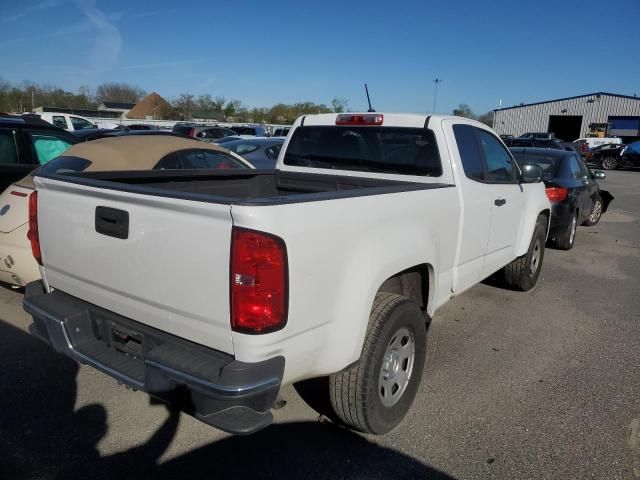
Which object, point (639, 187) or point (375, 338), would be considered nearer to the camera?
point (375, 338)

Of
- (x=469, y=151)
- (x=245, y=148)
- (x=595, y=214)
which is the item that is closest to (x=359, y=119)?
(x=469, y=151)

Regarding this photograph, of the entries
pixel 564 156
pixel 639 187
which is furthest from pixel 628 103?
pixel 564 156

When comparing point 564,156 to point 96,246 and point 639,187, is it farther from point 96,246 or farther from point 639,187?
point 639,187

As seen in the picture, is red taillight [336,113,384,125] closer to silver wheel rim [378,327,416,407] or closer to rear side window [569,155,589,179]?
silver wheel rim [378,327,416,407]

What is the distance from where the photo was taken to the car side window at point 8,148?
611cm

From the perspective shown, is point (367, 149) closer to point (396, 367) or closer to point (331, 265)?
point (396, 367)

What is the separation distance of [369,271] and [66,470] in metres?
1.93

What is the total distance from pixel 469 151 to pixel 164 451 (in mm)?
3086

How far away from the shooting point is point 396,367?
294cm

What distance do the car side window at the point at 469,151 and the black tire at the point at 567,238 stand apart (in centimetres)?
421

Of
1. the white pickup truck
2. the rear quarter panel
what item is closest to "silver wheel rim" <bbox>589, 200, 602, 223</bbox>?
the white pickup truck

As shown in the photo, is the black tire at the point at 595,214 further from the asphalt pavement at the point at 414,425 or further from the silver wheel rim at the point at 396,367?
the silver wheel rim at the point at 396,367

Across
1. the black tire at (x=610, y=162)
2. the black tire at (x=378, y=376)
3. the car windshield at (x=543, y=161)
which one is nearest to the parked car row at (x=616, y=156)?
the black tire at (x=610, y=162)

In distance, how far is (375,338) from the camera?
8.51 ft
